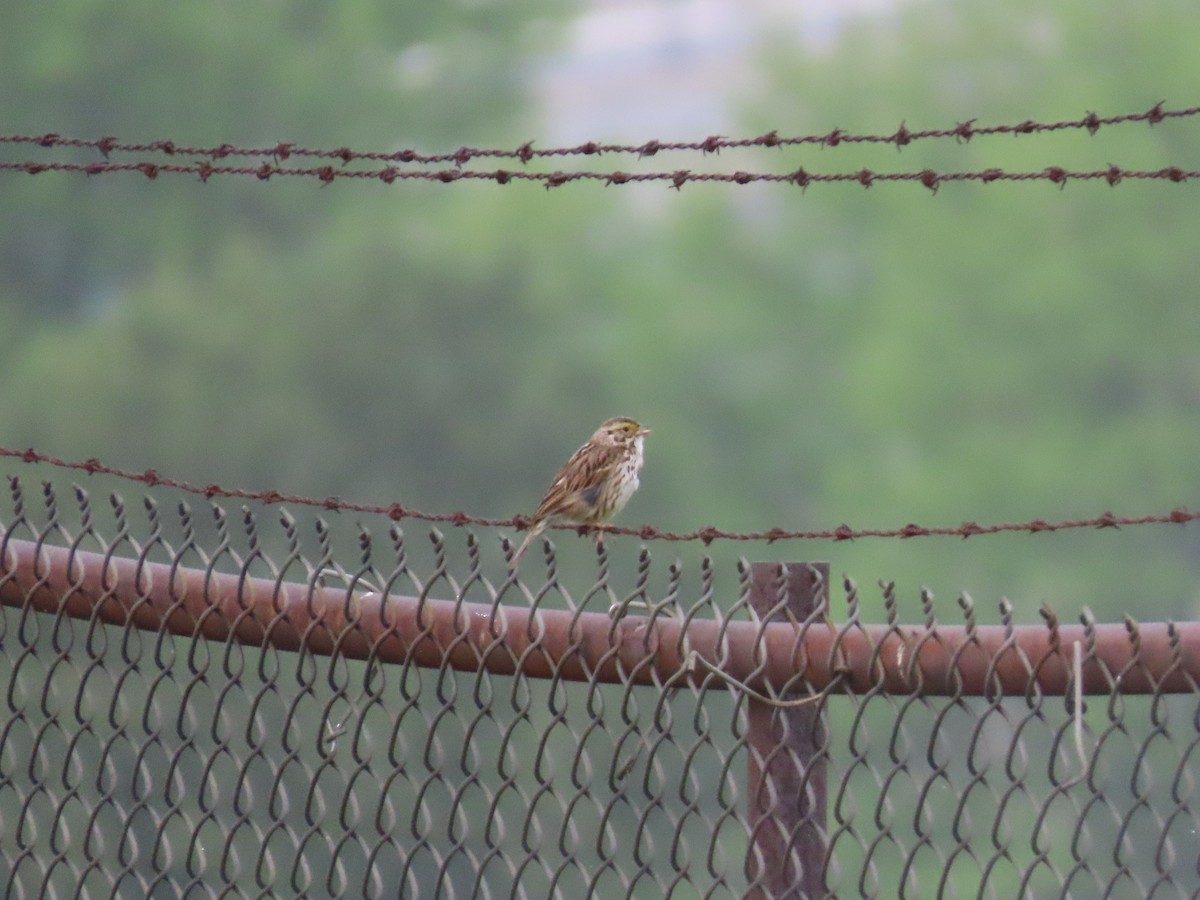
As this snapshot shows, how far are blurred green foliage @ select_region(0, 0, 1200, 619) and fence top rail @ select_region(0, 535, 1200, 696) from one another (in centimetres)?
3493

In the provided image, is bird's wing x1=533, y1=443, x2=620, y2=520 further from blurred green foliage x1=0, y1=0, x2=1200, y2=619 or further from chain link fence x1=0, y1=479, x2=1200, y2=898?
blurred green foliage x1=0, y1=0, x2=1200, y2=619

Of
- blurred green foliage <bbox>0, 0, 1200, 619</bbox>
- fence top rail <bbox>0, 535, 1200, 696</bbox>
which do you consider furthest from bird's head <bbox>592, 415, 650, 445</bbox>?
blurred green foliage <bbox>0, 0, 1200, 619</bbox>

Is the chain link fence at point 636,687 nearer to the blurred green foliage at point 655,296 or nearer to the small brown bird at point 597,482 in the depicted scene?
the small brown bird at point 597,482

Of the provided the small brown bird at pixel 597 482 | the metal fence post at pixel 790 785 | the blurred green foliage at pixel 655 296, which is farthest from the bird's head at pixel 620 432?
the blurred green foliage at pixel 655 296

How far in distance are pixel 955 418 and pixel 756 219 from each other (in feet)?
38.9

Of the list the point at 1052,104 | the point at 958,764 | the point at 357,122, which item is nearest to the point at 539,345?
the point at 357,122

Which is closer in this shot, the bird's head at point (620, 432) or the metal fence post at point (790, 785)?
the metal fence post at point (790, 785)

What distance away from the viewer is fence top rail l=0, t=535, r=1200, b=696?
11.1 feet

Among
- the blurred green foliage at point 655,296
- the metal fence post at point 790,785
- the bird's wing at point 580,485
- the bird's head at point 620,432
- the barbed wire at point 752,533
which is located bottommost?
the metal fence post at point 790,785

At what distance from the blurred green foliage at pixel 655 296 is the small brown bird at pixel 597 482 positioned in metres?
30.7

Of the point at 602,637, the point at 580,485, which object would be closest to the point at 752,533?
the point at 602,637

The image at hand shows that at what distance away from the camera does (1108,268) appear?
171ft

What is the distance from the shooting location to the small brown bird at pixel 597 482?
795 cm

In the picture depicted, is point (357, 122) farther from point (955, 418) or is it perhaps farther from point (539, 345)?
point (955, 418)
